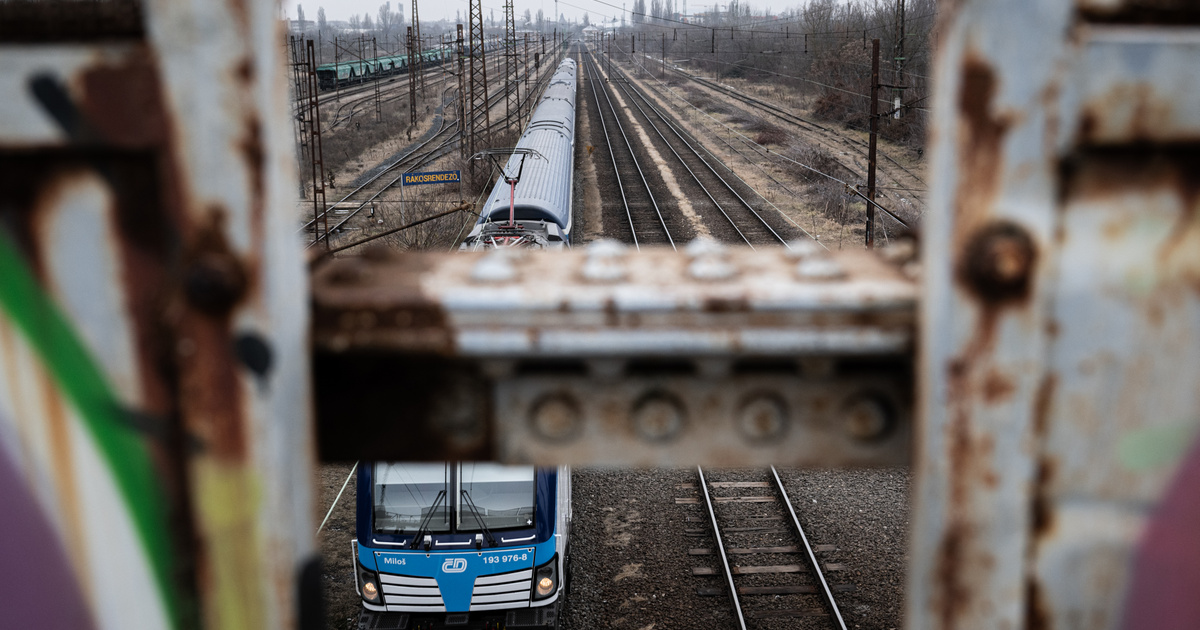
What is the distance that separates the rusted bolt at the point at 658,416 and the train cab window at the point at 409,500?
5253 millimetres

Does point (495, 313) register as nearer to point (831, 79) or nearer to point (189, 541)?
point (189, 541)

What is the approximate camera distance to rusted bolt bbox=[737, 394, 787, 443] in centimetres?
204

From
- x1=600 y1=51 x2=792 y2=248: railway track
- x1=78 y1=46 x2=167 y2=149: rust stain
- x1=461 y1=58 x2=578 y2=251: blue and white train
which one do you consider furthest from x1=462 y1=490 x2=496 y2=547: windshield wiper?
x1=600 y1=51 x2=792 y2=248: railway track

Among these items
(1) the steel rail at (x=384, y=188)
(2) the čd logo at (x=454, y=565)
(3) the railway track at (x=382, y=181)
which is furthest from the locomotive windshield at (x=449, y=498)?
(1) the steel rail at (x=384, y=188)

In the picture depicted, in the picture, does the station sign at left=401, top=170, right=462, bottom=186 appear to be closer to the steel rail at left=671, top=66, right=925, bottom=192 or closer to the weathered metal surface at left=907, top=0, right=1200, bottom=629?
the steel rail at left=671, top=66, right=925, bottom=192

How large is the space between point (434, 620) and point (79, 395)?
6153 mm

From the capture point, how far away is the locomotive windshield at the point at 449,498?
7020 millimetres

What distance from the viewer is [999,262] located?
1.62 meters

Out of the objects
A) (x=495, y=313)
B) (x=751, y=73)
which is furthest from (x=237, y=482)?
(x=751, y=73)

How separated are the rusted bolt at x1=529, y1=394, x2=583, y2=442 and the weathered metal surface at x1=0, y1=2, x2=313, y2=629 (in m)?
0.54

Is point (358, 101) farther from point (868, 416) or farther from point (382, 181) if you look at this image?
point (868, 416)

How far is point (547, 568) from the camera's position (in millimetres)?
7133

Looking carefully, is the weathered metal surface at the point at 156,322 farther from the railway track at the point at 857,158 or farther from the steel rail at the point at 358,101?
the steel rail at the point at 358,101

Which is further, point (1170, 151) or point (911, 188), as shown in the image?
point (911, 188)
